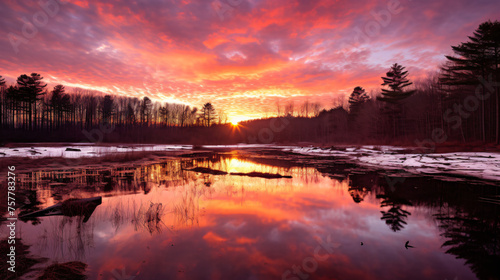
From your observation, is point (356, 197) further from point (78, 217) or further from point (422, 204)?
point (78, 217)

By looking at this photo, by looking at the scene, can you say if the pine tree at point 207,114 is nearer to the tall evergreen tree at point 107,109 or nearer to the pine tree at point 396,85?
the tall evergreen tree at point 107,109

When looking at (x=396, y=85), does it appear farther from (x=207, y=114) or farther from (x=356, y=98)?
(x=207, y=114)

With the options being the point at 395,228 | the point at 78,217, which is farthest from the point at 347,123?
the point at 78,217

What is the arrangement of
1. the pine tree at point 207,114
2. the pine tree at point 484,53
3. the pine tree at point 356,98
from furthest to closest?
1. the pine tree at point 207,114
2. the pine tree at point 356,98
3. the pine tree at point 484,53

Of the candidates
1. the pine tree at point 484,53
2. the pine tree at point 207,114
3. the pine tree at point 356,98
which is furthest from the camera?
the pine tree at point 207,114

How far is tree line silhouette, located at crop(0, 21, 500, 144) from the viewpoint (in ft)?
103

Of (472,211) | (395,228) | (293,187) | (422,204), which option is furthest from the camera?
(293,187)

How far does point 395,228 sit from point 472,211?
406 cm

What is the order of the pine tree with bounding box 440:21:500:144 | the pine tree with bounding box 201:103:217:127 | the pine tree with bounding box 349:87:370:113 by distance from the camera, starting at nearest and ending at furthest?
1. the pine tree with bounding box 440:21:500:144
2. the pine tree with bounding box 349:87:370:113
3. the pine tree with bounding box 201:103:217:127

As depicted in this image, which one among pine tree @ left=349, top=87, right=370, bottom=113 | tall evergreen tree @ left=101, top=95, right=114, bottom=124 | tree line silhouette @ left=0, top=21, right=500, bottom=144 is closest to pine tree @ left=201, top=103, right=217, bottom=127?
tree line silhouette @ left=0, top=21, right=500, bottom=144

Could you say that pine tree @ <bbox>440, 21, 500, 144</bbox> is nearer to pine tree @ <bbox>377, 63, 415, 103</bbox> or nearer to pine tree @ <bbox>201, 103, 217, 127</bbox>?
pine tree @ <bbox>377, 63, 415, 103</bbox>

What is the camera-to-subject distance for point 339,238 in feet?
19.9

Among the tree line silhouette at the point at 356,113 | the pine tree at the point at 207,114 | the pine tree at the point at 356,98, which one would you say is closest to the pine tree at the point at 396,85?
the tree line silhouette at the point at 356,113

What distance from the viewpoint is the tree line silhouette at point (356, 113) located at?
31.5 metres
